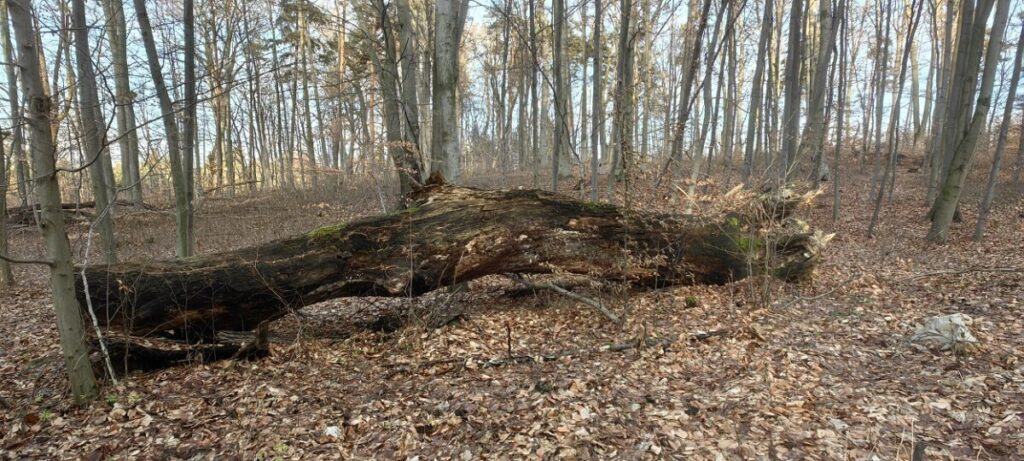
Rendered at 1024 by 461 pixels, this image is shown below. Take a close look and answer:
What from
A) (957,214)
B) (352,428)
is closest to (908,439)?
(352,428)

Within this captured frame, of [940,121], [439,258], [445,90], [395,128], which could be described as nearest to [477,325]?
[439,258]

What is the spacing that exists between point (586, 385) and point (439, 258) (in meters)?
2.08

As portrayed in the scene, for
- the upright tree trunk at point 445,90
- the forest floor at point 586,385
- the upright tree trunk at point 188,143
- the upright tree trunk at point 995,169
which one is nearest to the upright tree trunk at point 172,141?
the upright tree trunk at point 188,143

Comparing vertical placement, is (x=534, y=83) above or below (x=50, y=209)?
above

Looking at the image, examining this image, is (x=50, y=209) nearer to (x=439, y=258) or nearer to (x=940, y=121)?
(x=439, y=258)

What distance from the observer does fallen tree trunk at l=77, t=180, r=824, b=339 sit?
4.33 metres

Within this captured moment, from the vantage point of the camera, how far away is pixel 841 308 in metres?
5.69

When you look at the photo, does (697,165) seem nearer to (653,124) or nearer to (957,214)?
(957,214)

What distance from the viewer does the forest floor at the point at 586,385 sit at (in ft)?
10.3

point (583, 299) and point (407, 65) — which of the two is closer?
point (583, 299)

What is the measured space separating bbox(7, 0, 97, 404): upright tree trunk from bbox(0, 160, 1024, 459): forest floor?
1.32 feet

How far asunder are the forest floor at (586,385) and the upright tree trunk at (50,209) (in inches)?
15.8

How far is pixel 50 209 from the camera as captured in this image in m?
3.26

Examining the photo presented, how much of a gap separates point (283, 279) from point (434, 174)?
79.0 inches
